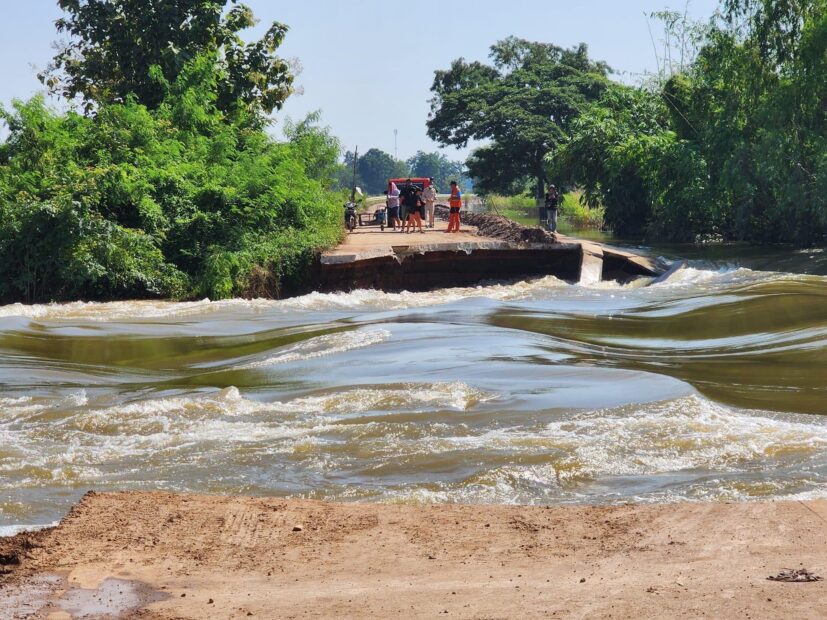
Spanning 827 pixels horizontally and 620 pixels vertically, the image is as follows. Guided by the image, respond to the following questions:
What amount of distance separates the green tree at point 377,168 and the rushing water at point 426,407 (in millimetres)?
150846

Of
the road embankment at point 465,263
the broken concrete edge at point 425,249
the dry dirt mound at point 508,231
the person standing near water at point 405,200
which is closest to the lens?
the broken concrete edge at point 425,249

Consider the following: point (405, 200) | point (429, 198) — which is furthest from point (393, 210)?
point (405, 200)

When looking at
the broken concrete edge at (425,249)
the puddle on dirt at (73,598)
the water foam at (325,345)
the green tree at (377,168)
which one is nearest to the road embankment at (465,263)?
the broken concrete edge at (425,249)

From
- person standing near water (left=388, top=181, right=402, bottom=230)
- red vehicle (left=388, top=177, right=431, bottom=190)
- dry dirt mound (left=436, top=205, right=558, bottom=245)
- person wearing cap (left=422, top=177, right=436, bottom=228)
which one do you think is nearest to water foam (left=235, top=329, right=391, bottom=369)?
dry dirt mound (left=436, top=205, right=558, bottom=245)

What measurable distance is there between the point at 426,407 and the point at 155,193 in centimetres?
1485

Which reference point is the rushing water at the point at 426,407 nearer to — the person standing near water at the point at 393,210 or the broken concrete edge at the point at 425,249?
the broken concrete edge at the point at 425,249

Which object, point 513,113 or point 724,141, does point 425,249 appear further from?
point 513,113

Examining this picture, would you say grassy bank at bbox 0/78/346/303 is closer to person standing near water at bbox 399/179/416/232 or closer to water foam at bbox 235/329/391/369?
person standing near water at bbox 399/179/416/232

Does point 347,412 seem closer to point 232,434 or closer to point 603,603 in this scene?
point 232,434

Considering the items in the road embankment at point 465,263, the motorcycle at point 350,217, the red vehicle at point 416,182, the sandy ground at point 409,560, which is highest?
the red vehicle at point 416,182

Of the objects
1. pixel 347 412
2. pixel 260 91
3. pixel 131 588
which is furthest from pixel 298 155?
pixel 131 588

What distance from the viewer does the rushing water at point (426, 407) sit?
685 cm

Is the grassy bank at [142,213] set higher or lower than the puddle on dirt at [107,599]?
higher

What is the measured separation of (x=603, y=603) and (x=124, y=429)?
513 cm
